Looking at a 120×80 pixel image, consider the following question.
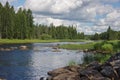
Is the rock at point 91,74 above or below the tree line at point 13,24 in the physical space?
below

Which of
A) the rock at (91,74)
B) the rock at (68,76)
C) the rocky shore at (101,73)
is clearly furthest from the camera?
the rock at (68,76)

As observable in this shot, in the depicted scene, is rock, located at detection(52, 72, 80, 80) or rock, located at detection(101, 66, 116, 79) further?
rock, located at detection(52, 72, 80, 80)

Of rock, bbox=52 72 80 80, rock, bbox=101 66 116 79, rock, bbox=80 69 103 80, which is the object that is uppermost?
rock, bbox=101 66 116 79

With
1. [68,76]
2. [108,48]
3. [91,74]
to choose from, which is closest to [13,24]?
[108,48]

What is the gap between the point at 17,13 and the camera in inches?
6609

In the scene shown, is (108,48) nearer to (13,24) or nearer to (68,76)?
(68,76)

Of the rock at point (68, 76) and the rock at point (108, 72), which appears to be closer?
the rock at point (108, 72)

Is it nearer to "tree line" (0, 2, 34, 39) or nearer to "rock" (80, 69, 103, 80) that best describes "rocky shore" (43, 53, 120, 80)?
"rock" (80, 69, 103, 80)

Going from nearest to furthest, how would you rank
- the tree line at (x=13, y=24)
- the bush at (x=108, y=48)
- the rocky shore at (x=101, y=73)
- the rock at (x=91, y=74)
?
the rocky shore at (x=101, y=73) < the rock at (x=91, y=74) < the bush at (x=108, y=48) < the tree line at (x=13, y=24)

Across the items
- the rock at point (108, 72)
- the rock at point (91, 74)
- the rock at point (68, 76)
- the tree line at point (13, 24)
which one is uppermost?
the tree line at point (13, 24)

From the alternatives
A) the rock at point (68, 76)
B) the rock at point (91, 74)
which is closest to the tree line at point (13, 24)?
the rock at point (68, 76)

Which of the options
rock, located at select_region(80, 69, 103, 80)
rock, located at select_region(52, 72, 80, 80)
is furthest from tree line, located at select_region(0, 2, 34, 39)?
rock, located at select_region(80, 69, 103, 80)

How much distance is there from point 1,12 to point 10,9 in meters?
6.83

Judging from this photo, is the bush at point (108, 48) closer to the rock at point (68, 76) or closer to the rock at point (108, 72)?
the rock at point (68, 76)
